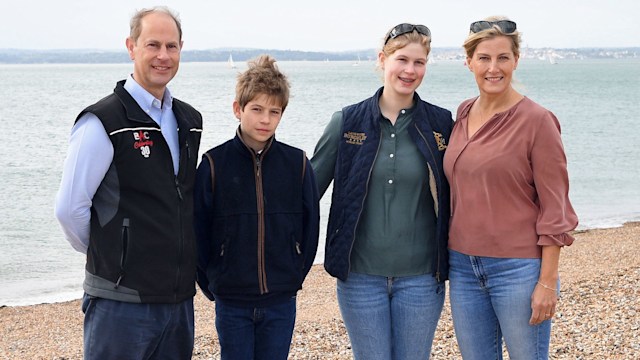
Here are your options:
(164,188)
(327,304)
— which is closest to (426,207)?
(164,188)

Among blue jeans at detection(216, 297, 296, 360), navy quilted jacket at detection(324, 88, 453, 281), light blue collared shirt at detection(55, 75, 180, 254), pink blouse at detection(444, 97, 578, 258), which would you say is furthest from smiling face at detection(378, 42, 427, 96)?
light blue collared shirt at detection(55, 75, 180, 254)

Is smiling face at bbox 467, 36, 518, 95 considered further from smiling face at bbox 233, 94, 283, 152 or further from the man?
the man

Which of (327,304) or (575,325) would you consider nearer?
(575,325)

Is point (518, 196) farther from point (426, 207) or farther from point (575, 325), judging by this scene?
point (575, 325)

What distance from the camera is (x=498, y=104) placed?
147 inches

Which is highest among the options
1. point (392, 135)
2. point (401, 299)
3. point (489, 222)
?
point (392, 135)

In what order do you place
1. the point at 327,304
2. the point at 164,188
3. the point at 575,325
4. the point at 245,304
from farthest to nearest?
the point at 327,304
the point at 575,325
the point at 245,304
the point at 164,188

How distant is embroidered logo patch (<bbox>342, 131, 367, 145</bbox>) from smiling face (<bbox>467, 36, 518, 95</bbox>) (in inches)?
26.6

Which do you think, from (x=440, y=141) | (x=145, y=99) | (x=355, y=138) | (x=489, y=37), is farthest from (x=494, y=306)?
(x=145, y=99)

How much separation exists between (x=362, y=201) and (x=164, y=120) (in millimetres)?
1108

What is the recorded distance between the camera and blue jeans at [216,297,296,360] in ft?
12.2

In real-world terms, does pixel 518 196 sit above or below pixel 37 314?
above

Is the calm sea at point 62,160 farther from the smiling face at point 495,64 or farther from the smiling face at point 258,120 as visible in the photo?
the smiling face at point 258,120

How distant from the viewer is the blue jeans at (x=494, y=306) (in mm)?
3607
